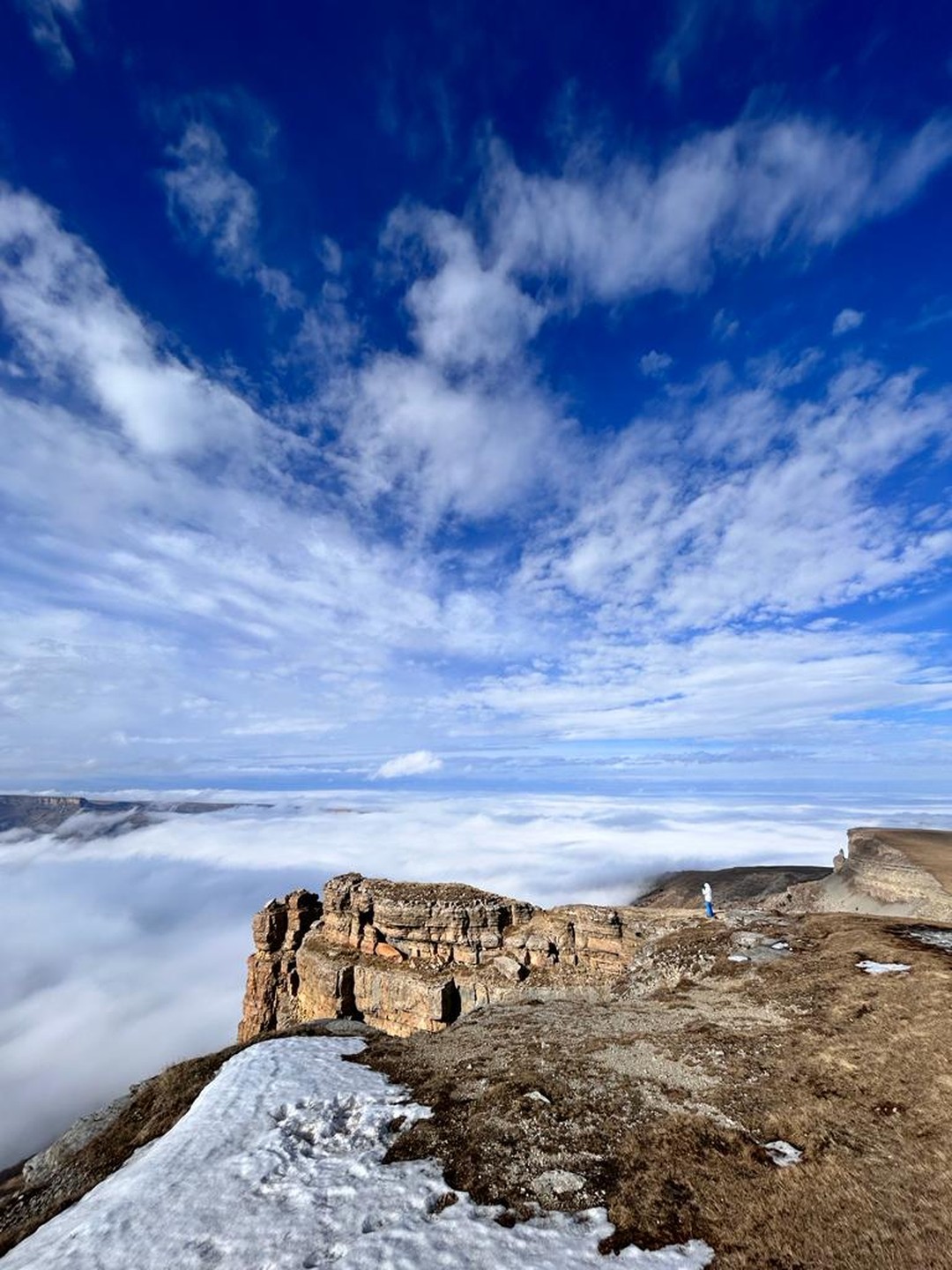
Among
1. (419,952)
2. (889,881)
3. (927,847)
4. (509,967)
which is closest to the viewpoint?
(509,967)

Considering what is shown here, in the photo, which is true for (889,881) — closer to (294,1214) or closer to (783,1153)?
(783,1153)

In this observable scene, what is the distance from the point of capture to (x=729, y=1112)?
1445 centimetres

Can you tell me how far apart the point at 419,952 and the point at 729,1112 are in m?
45.3

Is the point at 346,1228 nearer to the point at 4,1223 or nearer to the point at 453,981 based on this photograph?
the point at 4,1223

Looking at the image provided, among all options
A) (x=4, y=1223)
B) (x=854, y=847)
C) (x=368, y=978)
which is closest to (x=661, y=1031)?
(x=4, y=1223)

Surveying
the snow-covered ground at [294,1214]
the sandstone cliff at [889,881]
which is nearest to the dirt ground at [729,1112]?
the snow-covered ground at [294,1214]

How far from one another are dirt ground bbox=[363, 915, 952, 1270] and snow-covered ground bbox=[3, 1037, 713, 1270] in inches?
31.7

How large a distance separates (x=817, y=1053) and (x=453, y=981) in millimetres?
39069

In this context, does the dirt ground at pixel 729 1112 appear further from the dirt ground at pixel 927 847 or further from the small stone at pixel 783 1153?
the dirt ground at pixel 927 847

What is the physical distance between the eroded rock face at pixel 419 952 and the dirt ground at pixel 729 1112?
21034 millimetres

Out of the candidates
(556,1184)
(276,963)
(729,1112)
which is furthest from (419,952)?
(556,1184)

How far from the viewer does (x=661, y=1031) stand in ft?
71.2

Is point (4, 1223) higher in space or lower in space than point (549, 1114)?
lower

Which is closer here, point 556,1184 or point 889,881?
point 556,1184
